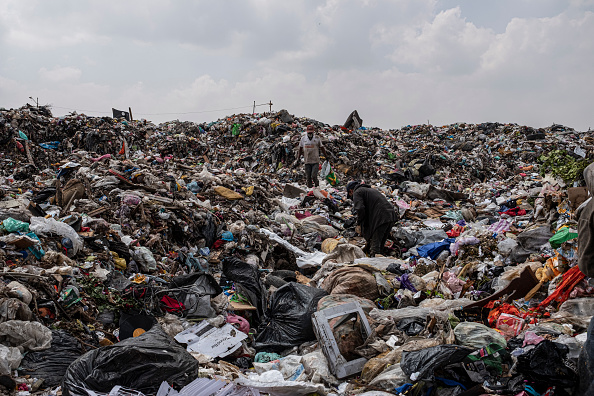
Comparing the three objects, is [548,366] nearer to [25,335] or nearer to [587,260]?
[587,260]

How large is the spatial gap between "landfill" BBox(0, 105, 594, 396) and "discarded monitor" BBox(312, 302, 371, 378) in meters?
0.01

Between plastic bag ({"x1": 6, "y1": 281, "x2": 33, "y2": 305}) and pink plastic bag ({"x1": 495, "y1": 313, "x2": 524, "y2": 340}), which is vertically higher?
plastic bag ({"x1": 6, "y1": 281, "x2": 33, "y2": 305})

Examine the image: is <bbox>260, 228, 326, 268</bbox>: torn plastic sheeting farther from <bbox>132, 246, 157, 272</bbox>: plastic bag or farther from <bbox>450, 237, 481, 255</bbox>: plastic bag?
<bbox>132, 246, 157, 272</bbox>: plastic bag

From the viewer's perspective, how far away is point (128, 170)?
7.54 meters

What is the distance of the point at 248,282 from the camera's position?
15.5ft

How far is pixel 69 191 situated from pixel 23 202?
0.71 metres

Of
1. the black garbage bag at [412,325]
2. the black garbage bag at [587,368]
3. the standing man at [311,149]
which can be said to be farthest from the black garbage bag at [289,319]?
the standing man at [311,149]

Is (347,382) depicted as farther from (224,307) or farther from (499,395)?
(224,307)

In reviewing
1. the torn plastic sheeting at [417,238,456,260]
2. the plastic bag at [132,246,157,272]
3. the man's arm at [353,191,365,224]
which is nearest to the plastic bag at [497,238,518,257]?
the torn plastic sheeting at [417,238,456,260]

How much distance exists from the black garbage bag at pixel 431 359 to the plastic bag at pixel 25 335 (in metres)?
2.58

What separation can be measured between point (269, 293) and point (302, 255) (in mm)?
1723

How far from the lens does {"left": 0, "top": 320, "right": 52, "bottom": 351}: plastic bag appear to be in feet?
9.75

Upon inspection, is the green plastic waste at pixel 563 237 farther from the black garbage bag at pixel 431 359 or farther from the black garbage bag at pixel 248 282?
the black garbage bag at pixel 248 282

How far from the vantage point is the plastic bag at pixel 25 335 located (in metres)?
2.97
